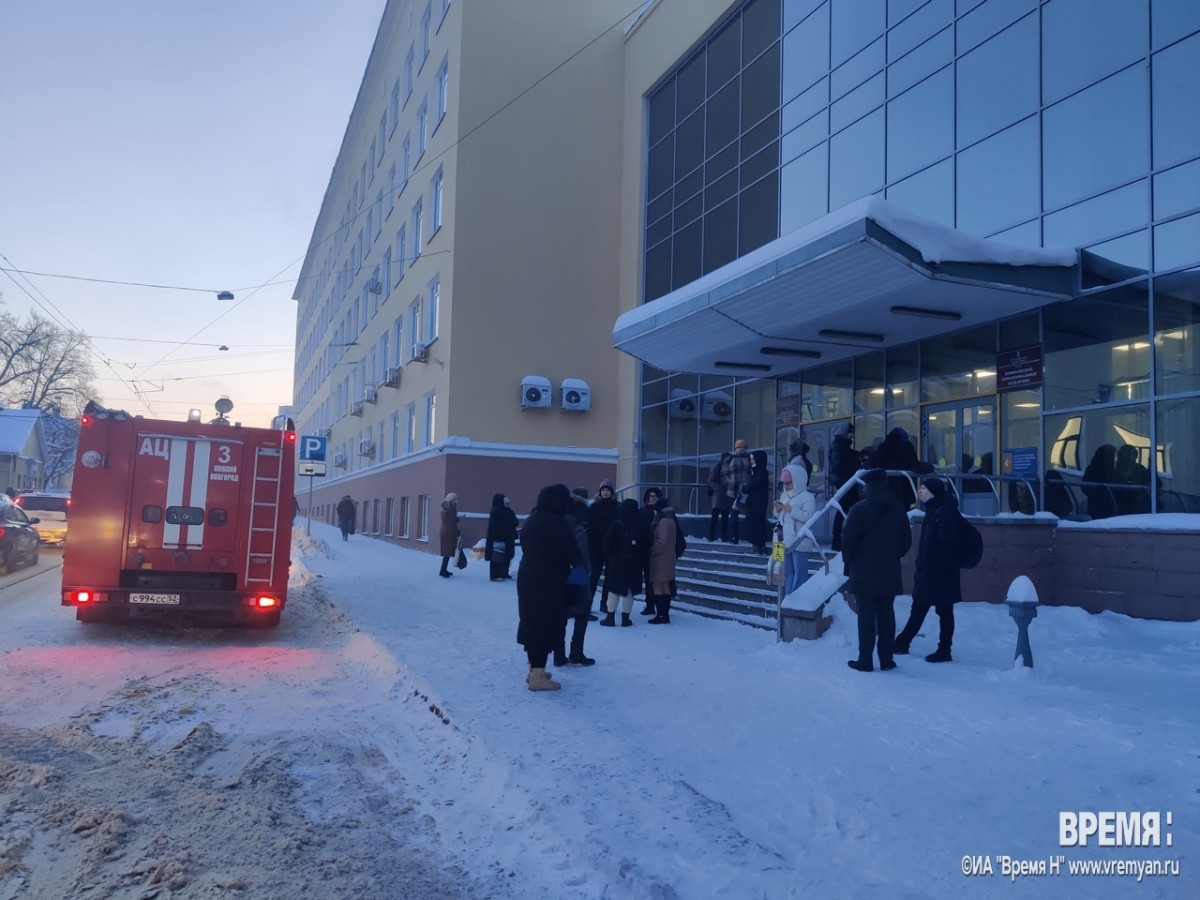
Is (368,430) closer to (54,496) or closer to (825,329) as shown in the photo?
(54,496)

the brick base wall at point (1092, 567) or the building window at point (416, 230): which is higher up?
the building window at point (416, 230)

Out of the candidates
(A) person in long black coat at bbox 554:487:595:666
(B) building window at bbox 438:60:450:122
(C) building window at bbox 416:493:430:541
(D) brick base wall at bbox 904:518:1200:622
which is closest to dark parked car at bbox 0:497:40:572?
(C) building window at bbox 416:493:430:541

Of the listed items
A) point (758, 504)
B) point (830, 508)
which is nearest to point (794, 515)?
point (830, 508)

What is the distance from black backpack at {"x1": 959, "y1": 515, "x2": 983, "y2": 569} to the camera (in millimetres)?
8625

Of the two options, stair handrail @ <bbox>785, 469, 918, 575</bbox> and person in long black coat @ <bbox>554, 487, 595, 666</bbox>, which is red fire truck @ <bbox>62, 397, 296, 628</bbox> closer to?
person in long black coat @ <bbox>554, 487, 595, 666</bbox>

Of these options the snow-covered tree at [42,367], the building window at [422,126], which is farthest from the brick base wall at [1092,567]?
the snow-covered tree at [42,367]

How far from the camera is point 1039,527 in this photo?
11609 mm

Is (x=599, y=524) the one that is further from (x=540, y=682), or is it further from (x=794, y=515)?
(x=540, y=682)

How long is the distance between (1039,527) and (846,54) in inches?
409

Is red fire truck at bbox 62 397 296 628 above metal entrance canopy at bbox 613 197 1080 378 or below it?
below

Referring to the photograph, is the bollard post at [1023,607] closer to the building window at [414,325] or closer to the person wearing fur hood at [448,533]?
the person wearing fur hood at [448,533]

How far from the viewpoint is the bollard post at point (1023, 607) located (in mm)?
7617

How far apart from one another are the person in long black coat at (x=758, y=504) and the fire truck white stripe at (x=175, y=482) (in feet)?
25.2

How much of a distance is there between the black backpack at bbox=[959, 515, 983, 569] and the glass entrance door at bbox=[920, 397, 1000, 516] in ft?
16.7
